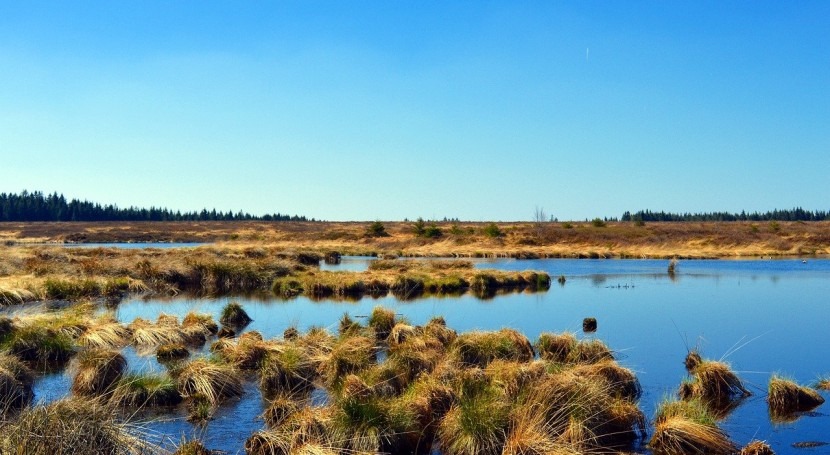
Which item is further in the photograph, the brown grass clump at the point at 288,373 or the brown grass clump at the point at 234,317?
the brown grass clump at the point at 234,317

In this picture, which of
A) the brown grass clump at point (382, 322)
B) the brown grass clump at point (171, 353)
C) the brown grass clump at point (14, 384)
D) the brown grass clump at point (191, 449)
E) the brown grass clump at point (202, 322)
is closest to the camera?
the brown grass clump at point (191, 449)

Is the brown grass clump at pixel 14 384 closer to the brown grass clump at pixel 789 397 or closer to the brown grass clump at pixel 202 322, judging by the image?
the brown grass clump at pixel 202 322

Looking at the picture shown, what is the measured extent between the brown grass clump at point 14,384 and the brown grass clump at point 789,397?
529 inches

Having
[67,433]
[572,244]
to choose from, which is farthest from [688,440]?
[572,244]

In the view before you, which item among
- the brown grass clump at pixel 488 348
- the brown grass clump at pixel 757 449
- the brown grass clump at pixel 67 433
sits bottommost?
the brown grass clump at pixel 757 449

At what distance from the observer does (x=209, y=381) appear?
1392 centimetres

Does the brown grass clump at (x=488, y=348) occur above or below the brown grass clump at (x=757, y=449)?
above

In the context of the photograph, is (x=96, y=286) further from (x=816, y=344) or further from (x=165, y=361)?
(x=816, y=344)

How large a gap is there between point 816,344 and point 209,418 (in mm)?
16929

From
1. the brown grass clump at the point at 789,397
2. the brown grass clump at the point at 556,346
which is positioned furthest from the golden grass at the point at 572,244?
the brown grass clump at the point at 789,397

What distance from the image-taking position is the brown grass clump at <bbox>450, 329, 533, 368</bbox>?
16.2 meters

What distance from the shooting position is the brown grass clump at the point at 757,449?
10.5 metres

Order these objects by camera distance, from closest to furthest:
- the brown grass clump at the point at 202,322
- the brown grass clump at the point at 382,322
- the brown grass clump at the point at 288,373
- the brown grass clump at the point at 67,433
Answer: the brown grass clump at the point at 67,433, the brown grass clump at the point at 288,373, the brown grass clump at the point at 382,322, the brown grass clump at the point at 202,322

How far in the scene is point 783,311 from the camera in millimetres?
27344
